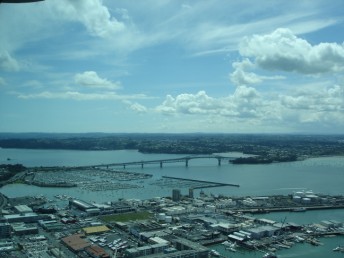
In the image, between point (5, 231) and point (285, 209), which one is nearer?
point (5, 231)

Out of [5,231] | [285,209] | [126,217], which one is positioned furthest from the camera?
[285,209]

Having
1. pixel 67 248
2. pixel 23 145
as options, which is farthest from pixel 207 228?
pixel 23 145

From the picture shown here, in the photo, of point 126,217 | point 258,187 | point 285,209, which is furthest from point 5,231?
point 258,187

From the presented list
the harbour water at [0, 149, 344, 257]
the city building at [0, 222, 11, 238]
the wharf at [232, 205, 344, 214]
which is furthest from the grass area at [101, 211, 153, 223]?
the harbour water at [0, 149, 344, 257]

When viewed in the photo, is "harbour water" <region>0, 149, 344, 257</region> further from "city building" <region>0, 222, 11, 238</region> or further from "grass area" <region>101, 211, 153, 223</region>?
"city building" <region>0, 222, 11, 238</region>

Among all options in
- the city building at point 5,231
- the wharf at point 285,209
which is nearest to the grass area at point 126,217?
the city building at point 5,231

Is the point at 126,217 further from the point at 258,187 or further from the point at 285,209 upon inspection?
the point at 258,187

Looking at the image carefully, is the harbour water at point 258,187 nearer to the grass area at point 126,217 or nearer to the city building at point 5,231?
the grass area at point 126,217

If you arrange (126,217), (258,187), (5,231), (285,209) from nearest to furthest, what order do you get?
1. (5,231)
2. (126,217)
3. (285,209)
4. (258,187)

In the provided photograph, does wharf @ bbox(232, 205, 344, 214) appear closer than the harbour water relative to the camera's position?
No
